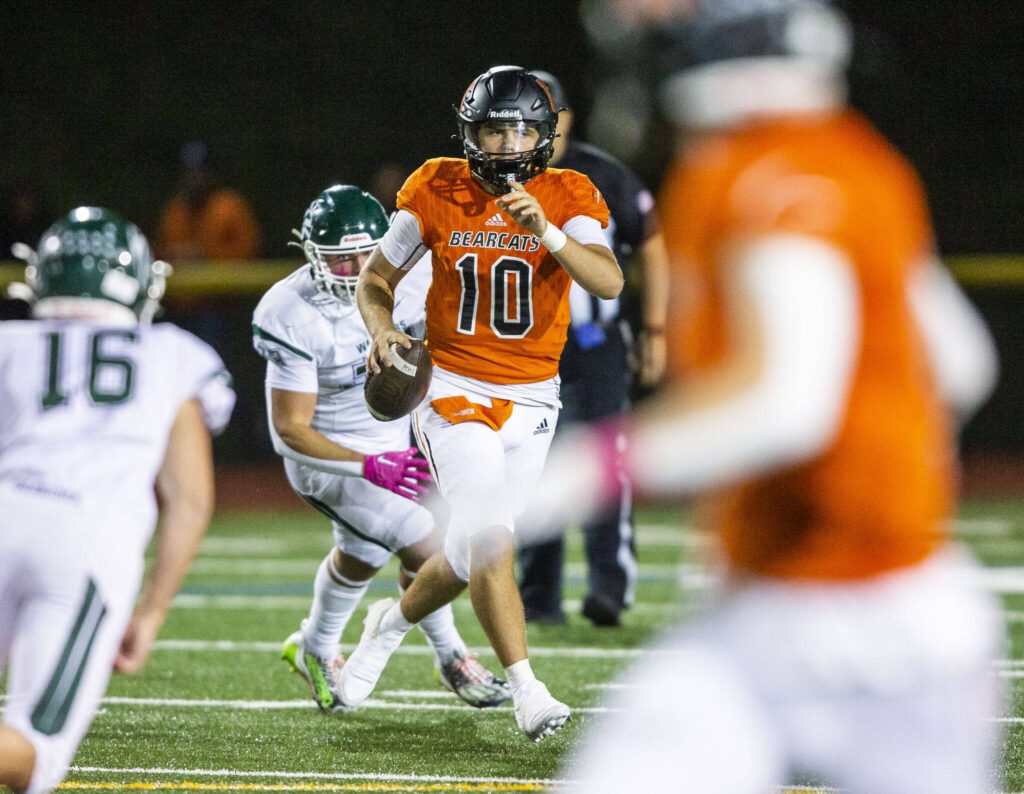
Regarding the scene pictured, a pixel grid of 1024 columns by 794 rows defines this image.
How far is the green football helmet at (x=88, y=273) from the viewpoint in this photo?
330 cm

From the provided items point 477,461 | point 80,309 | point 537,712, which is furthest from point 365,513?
point 80,309

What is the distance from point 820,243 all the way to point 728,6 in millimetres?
355

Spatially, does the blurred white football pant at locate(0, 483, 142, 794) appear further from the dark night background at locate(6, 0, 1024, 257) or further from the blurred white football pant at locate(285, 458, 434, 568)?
the dark night background at locate(6, 0, 1024, 257)

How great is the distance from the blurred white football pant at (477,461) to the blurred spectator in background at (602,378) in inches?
83.4

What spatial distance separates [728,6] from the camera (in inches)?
91.5

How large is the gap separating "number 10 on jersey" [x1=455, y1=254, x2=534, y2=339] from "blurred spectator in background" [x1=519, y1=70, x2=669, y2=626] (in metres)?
2.07

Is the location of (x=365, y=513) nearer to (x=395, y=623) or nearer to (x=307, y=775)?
(x=395, y=623)

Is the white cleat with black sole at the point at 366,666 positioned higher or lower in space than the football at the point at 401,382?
lower

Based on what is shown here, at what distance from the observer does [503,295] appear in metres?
4.88

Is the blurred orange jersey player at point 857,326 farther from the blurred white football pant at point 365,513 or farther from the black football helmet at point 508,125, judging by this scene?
the blurred white football pant at point 365,513

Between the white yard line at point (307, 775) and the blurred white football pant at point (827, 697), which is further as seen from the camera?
the white yard line at point (307, 775)

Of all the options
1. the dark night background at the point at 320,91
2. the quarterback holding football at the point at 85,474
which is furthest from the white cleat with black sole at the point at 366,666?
the dark night background at the point at 320,91

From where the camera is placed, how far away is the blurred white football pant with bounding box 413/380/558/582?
4.63 meters

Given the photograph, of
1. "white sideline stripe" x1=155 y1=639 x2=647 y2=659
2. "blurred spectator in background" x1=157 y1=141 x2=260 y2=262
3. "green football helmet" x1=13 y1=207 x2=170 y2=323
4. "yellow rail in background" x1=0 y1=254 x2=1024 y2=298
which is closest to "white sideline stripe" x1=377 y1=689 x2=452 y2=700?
"white sideline stripe" x1=155 y1=639 x2=647 y2=659
